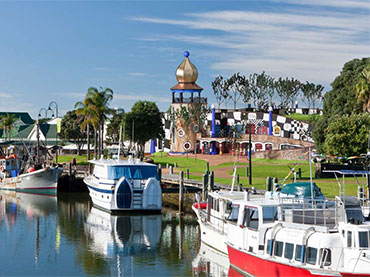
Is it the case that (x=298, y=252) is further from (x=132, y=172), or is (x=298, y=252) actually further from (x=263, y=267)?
(x=132, y=172)

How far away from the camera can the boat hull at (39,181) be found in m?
72.9

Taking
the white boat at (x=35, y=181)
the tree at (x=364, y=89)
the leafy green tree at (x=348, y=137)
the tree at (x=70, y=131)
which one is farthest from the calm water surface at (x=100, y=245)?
the tree at (x=70, y=131)

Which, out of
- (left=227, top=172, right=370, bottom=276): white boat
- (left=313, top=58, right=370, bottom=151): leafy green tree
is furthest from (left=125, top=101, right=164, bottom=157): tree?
(left=227, top=172, right=370, bottom=276): white boat

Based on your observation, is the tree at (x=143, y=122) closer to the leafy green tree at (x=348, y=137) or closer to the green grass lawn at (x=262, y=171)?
the green grass lawn at (x=262, y=171)

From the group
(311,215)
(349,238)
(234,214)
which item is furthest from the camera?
(234,214)

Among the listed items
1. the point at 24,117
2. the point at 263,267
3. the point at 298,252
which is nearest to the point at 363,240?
the point at 298,252

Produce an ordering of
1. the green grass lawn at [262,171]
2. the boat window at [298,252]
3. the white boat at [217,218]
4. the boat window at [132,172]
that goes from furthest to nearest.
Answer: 1. the green grass lawn at [262,171]
2. the boat window at [132,172]
3. the white boat at [217,218]
4. the boat window at [298,252]

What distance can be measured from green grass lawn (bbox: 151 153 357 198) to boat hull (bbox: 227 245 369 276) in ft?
65.5

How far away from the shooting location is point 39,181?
73.9 metres

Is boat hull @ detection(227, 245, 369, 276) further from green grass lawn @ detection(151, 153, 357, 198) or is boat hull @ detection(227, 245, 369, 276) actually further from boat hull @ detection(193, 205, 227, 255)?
green grass lawn @ detection(151, 153, 357, 198)

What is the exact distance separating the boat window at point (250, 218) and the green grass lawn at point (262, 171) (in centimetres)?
1966

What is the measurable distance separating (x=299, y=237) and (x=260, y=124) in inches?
3459

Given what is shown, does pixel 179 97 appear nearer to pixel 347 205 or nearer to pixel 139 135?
pixel 139 135

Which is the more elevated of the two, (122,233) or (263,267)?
(263,267)
